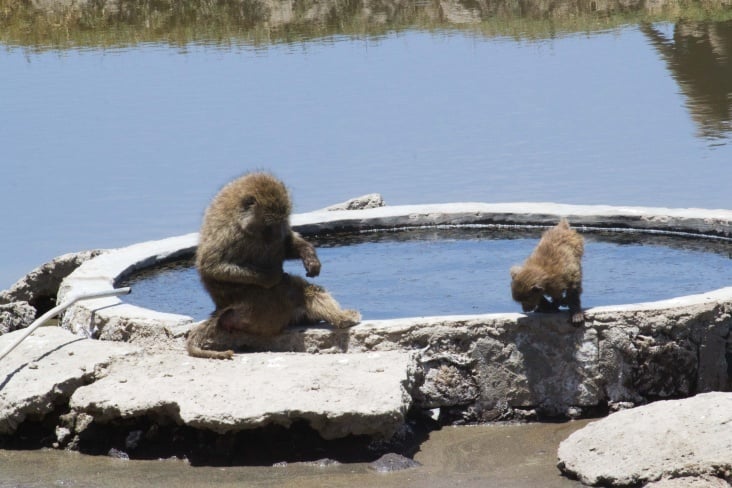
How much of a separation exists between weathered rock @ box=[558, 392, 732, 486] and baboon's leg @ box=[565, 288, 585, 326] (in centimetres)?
75

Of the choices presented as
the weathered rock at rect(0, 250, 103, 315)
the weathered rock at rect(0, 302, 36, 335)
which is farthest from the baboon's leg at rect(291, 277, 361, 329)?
the weathered rock at rect(0, 250, 103, 315)

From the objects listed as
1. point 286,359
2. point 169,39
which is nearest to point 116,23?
point 169,39

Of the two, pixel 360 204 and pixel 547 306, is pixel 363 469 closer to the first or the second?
pixel 547 306

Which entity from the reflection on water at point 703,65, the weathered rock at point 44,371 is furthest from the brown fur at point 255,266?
the reflection on water at point 703,65

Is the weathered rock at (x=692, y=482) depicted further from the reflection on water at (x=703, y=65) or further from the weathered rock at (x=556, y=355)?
the reflection on water at (x=703, y=65)

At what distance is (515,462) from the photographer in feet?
24.4

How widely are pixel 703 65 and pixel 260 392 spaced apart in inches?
630

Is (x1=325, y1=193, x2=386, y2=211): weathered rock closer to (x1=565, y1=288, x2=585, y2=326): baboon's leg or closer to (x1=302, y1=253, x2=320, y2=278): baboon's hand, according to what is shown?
(x1=302, y1=253, x2=320, y2=278): baboon's hand

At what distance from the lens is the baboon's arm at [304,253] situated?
827cm

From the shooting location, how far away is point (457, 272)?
1002 centimetres

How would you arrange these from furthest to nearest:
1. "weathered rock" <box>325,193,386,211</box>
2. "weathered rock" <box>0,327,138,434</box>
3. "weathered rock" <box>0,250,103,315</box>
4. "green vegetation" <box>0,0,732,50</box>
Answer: "green vegetation" <box>0,0,732,50</box>
"weathered rock" <box>325,193,386,211</box>
"weathered rock" <box>0,250,103,315</box>
"weathered rock" <box>0,327,138,434</box>

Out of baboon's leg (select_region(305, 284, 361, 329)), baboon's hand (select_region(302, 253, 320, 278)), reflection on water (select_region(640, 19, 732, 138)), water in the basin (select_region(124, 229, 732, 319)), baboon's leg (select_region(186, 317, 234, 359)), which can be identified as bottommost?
reflection on water (select_region(640, 19, 732, 138))

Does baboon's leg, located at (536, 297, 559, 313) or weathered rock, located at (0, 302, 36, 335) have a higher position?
baboon's leg, located at (536, 297, 559, 313)

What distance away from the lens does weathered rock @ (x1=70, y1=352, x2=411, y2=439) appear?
24.1ft
